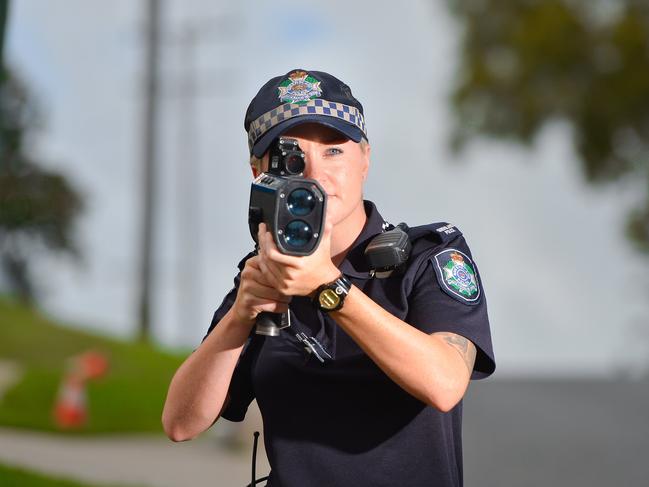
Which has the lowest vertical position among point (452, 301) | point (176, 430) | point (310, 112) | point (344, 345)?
point (176, 430)

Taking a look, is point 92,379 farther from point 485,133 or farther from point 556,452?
point 485,133

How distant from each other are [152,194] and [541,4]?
10105 mm

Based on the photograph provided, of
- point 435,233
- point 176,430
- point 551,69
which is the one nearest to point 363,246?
point 435,233

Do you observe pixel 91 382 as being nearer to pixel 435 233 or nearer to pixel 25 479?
pixel 25 479

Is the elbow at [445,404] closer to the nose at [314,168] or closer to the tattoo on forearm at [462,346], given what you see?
the tattoo on forearm at [462,346]

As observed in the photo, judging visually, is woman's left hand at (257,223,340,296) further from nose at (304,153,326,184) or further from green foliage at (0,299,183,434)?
green foliage at (0,299,183,434)

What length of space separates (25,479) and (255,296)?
18.4 feet

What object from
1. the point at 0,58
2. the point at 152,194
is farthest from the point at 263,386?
the point at 152,194

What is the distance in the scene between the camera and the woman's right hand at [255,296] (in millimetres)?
2805

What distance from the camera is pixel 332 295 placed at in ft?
8.82

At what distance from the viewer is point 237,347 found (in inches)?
122

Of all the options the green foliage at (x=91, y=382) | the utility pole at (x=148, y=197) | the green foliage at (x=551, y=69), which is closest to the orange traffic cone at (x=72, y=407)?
the green foliage at (x=91, y=382)

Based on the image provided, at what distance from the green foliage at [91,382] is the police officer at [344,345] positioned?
1114 cm

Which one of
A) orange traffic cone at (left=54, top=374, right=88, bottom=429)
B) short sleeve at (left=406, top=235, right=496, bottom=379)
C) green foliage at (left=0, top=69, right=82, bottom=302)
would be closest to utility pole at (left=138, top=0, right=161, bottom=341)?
green foliage at (left=0, top=69, right=82, bottom=302)
